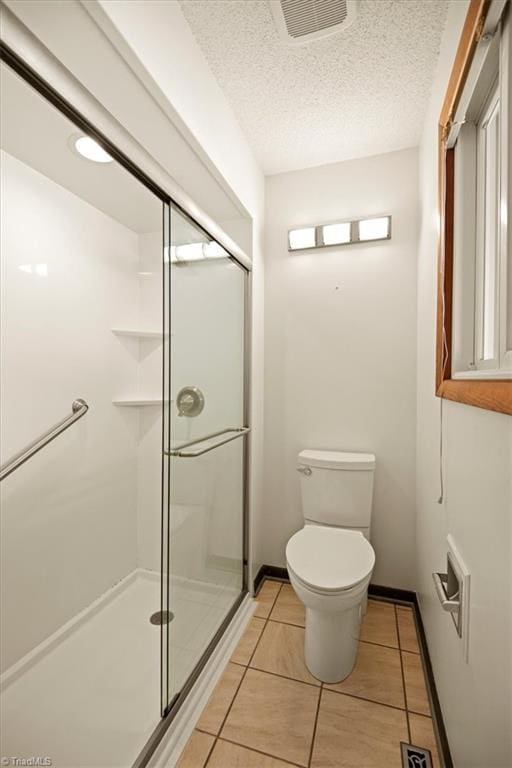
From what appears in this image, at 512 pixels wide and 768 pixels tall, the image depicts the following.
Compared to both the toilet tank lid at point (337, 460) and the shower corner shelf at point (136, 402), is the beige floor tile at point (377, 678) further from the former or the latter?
the shower corner shelf at point (136, 402)

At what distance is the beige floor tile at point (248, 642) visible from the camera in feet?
4.87

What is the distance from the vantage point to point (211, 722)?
3.95 ft

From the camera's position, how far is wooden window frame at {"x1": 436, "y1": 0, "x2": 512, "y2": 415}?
854 millimetres

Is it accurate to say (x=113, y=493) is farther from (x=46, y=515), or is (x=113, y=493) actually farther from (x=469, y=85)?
(x=469, y=85)

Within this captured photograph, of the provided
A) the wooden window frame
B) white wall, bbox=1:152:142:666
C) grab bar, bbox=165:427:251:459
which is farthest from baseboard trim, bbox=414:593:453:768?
white wall, bbox=1:152:142:666

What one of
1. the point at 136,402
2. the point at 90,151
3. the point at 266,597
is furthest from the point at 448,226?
the point at 266,597

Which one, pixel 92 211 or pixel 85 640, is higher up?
pixel 92 211

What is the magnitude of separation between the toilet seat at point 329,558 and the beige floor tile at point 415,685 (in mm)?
471

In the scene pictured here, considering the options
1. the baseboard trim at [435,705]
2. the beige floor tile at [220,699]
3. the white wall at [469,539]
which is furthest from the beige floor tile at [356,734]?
the beige floor tile at [220,699]

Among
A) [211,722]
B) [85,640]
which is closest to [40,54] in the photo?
[211,722]

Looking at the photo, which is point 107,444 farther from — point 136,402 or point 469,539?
point 469,539

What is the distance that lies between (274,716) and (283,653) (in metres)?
0.28

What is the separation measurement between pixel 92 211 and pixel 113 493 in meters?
1.56

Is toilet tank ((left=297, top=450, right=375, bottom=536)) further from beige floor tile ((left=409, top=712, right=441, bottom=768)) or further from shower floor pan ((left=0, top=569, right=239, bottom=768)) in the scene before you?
beige floor tile ((left=409, top=712, right=441, bottom=768))
